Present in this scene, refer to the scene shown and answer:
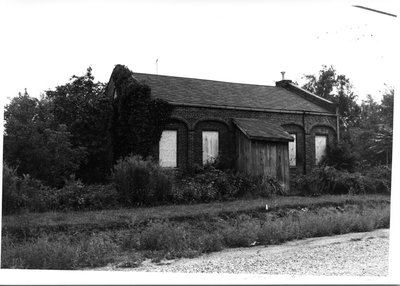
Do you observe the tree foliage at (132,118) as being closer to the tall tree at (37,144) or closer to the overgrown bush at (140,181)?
the overgrown bush at (140,181)

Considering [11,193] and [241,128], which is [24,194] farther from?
[241,128]

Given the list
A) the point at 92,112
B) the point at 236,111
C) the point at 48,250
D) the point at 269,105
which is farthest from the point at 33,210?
the point at 269,105

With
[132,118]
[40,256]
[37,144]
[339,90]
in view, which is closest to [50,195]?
[37,144]

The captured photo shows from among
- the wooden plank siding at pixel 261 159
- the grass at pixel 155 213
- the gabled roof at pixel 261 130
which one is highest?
the gabled roof at pixel 261 130

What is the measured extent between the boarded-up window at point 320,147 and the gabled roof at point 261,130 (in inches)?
26.0

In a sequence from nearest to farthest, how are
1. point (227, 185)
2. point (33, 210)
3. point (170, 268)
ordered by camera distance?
1. point (170, 268)
2. point (33, 210)
3. point (227, 185)

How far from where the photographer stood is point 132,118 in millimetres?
11086

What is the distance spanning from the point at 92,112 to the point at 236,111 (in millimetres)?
3054

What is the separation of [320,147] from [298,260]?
325 centimetres

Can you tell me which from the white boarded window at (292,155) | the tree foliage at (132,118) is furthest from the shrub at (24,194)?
the white boarded window at (292,155)

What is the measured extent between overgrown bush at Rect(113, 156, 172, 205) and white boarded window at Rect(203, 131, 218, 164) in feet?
2.99

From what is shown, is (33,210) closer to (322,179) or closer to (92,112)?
(92,112)

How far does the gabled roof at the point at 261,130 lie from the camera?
31.5 feet

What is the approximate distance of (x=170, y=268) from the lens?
695cm
